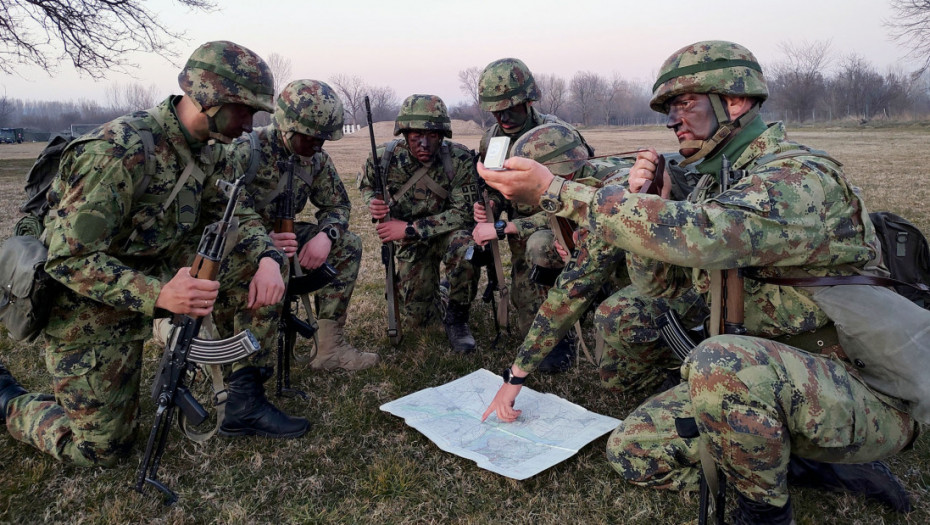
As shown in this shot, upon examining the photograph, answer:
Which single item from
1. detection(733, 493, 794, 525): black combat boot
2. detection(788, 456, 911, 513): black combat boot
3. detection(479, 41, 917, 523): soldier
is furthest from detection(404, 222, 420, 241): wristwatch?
detection(733, 493, 794, 525): black combat boot

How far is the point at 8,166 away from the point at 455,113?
208ft

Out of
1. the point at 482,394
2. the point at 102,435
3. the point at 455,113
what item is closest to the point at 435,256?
the point at 482,394

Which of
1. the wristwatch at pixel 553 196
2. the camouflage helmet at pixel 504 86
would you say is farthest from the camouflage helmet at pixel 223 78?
the camouflage helmet at pixel 504 86

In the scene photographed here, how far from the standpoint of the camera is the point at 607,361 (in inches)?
176

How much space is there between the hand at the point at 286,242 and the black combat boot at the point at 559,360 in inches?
82.2

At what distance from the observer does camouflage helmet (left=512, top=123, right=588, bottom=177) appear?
13.6 ft

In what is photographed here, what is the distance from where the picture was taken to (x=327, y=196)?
553 centimetres

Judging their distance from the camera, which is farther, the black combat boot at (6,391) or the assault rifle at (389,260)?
the assault rifle at (389,260)

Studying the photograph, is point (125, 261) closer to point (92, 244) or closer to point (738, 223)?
point (92, 244)

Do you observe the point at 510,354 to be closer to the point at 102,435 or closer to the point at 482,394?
the point at 482,394

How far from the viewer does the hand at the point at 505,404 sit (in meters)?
3.93

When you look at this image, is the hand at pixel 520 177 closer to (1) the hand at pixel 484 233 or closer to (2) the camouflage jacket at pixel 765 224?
(2) the camouflage jacket at pixel 765 224

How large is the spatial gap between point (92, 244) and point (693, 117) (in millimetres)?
3127

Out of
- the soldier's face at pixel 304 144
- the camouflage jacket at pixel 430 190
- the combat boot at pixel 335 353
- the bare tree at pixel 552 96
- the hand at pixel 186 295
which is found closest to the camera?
the hand at pixel 186 295
